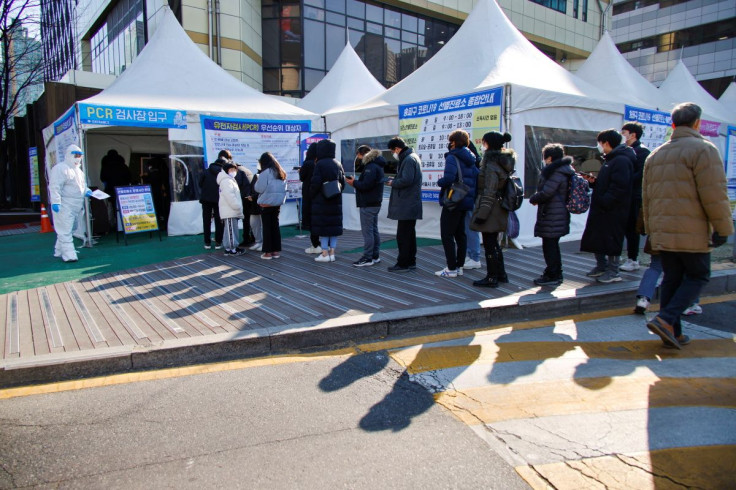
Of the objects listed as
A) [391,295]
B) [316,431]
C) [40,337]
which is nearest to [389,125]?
[391,295]

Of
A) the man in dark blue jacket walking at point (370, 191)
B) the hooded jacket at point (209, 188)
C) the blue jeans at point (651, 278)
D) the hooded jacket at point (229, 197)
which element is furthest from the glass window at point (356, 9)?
the blue jeans at point (651, 278)

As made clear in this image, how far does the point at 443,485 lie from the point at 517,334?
98.0 inches

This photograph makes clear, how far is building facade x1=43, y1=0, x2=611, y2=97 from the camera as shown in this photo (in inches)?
677

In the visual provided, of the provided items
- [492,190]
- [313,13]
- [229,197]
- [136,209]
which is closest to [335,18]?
[313,13]

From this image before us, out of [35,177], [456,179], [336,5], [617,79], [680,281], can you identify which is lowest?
[680,281]

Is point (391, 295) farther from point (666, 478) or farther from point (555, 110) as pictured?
point (555, 110)

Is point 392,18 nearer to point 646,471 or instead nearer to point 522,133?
point 522,133

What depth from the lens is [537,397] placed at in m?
3.27

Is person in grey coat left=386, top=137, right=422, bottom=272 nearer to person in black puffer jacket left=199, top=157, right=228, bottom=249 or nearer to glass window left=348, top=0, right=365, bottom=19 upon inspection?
person in black puffer jacket left=199, top=157, right=228, bottom=249

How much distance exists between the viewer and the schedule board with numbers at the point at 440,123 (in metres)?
8.30

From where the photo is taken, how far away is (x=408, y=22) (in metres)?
22.8

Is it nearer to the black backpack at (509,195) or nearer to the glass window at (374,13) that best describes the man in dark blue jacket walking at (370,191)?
the black backpack at (509,195)

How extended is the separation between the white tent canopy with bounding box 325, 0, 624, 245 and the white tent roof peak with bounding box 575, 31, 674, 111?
83.0 inches

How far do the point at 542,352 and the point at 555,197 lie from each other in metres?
2.36
